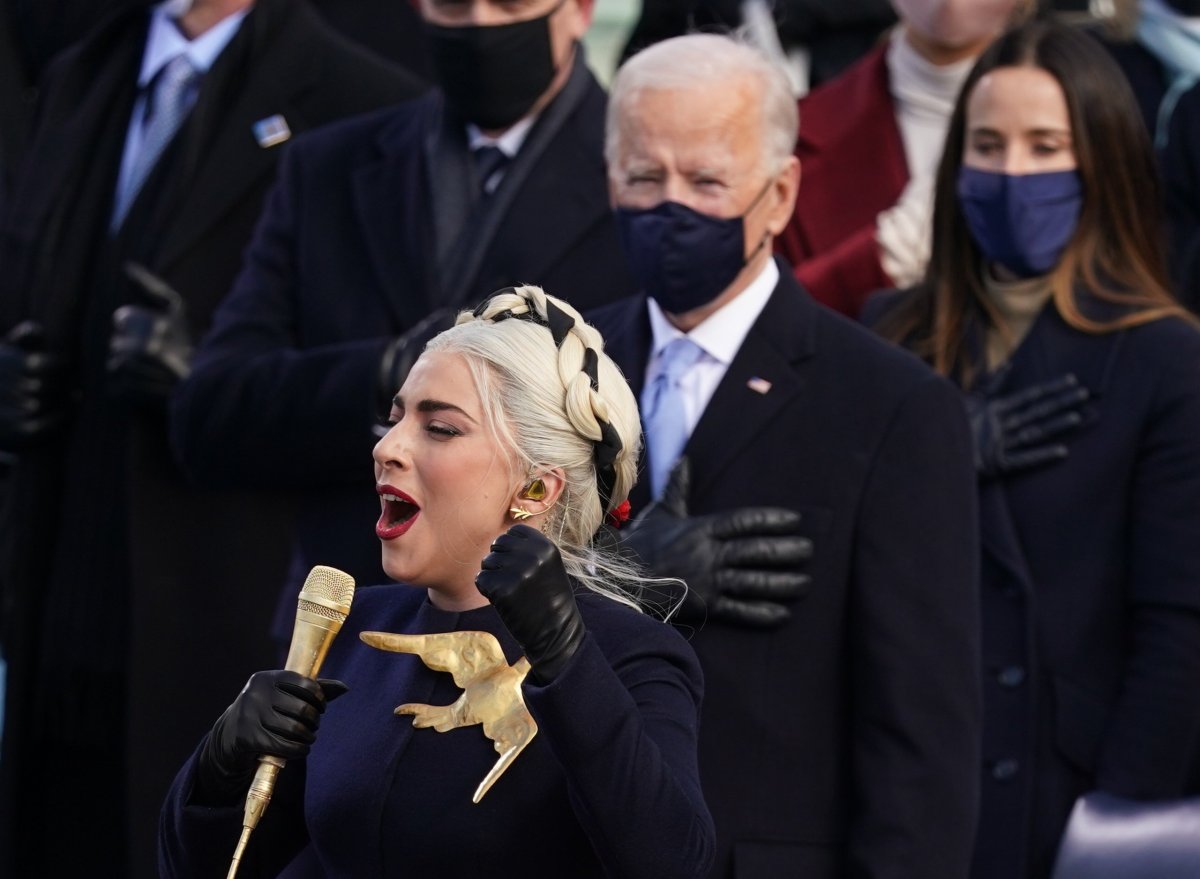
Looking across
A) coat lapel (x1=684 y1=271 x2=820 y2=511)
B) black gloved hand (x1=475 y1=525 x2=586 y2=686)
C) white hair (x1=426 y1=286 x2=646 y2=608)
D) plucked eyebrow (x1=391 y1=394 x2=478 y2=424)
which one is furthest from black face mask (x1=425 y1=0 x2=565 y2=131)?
black gloved hand (x1=475 y1=525 x2=586 y2=686)

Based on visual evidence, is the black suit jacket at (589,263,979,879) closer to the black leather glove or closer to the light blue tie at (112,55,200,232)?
the black leather glove

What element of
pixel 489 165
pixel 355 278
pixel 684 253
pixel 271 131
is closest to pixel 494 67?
pixel 489 165

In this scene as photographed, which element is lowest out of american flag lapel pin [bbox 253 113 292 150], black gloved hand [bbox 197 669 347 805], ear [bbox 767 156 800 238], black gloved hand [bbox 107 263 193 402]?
black gloved hand [bbox 107 263 193 402]

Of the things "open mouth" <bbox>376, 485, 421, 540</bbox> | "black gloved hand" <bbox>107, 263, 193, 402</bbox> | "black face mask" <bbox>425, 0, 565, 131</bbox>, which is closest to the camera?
"open mouth" <bbox>376, 485, 421, 540</bbox>

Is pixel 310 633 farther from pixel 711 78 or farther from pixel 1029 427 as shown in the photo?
pixel 1029 427

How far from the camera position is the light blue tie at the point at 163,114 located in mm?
5617

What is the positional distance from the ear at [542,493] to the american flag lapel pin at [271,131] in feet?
8.22

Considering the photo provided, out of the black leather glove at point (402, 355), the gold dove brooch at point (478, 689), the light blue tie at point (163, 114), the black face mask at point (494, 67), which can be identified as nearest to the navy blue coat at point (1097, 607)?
the black leather glove at point (402, 355)

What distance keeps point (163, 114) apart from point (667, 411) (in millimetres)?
2022

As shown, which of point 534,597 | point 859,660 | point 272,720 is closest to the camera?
point 534,597

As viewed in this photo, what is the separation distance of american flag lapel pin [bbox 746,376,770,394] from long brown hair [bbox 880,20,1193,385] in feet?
2.32

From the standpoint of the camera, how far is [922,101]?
553 cm

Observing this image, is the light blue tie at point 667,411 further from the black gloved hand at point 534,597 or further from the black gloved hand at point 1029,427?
the black gloved hand at point 534,597

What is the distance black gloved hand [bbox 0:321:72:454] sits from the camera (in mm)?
5480
